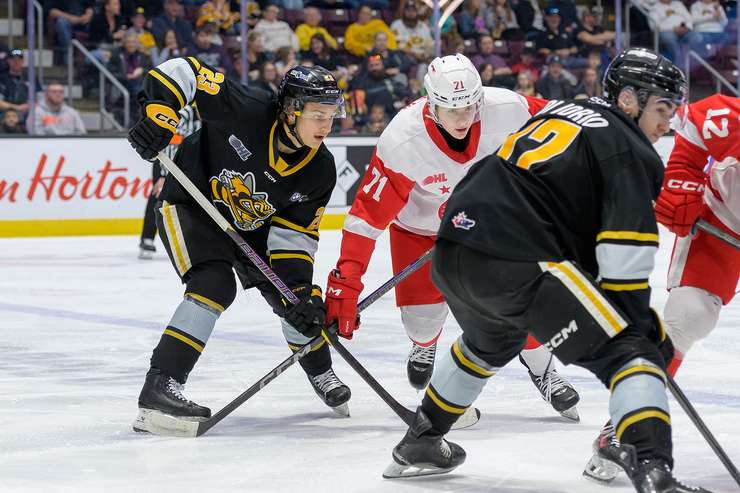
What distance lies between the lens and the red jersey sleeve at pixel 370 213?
320 cm

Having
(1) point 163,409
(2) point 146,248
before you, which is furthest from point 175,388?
(2) point 146,248

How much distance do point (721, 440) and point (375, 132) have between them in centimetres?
633

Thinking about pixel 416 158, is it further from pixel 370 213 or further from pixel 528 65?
pixel 528 65

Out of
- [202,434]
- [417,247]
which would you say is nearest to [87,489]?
[202,434]

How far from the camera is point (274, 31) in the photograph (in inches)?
366

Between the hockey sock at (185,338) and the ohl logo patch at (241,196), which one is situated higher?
the ohl logo patch at (241,196)

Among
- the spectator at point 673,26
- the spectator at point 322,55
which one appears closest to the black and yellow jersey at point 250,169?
the spectator at point 322,55

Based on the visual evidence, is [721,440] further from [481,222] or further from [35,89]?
[35,89]

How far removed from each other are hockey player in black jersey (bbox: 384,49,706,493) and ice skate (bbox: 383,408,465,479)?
32 cm

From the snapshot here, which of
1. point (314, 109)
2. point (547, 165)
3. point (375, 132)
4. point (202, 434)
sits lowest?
point (375, 132)

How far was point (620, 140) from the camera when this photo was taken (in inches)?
87.0

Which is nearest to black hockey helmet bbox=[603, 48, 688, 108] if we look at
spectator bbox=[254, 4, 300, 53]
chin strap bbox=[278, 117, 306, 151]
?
chin strap bbox=[278, 117, 306, 151]

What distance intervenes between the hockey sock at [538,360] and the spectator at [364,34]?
6408 mm

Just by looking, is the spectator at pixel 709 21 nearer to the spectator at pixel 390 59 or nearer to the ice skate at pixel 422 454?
the spectator at pixel 390 59
